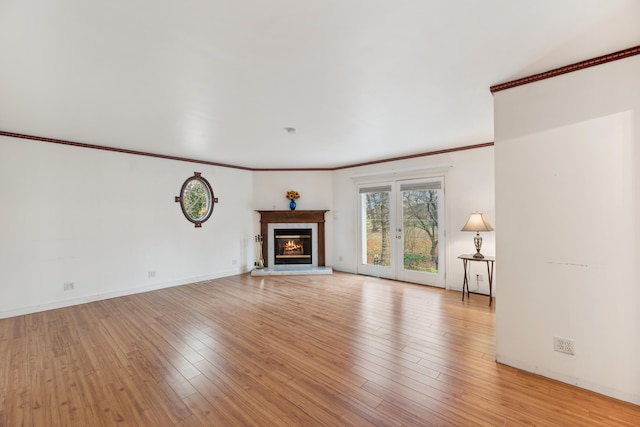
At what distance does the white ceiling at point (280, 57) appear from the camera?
5.05 ft

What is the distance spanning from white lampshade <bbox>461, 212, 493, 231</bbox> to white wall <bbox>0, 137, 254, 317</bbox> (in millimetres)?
5096

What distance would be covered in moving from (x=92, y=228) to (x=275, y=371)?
4.15 m

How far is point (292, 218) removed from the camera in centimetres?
662

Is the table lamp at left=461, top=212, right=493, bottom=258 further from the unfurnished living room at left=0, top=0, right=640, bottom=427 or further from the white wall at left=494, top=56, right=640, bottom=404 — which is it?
the white wall at left=494, top=56, right=640, bottom=404

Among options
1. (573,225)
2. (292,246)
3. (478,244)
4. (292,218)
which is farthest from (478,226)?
(292,246)

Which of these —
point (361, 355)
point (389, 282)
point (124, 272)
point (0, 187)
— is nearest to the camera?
point (361, 355)

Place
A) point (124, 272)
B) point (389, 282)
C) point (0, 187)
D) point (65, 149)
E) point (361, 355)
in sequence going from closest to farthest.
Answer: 1. point (361, 355)
2. point (0, 187)
3. point (65, 149)
4. point (124, 272)
5. point (389, 282)

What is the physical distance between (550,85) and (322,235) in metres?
5.15

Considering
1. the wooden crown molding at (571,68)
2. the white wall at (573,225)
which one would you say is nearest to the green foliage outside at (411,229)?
the white wall at (573,225)

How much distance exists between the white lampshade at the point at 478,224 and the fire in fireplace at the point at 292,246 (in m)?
3.72

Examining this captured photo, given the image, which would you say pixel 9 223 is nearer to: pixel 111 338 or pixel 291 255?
pixel 111 338

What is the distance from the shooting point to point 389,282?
546 centimetres

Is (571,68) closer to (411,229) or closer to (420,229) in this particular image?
(420,229)

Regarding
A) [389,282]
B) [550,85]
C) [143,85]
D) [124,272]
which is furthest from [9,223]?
[550,85]
